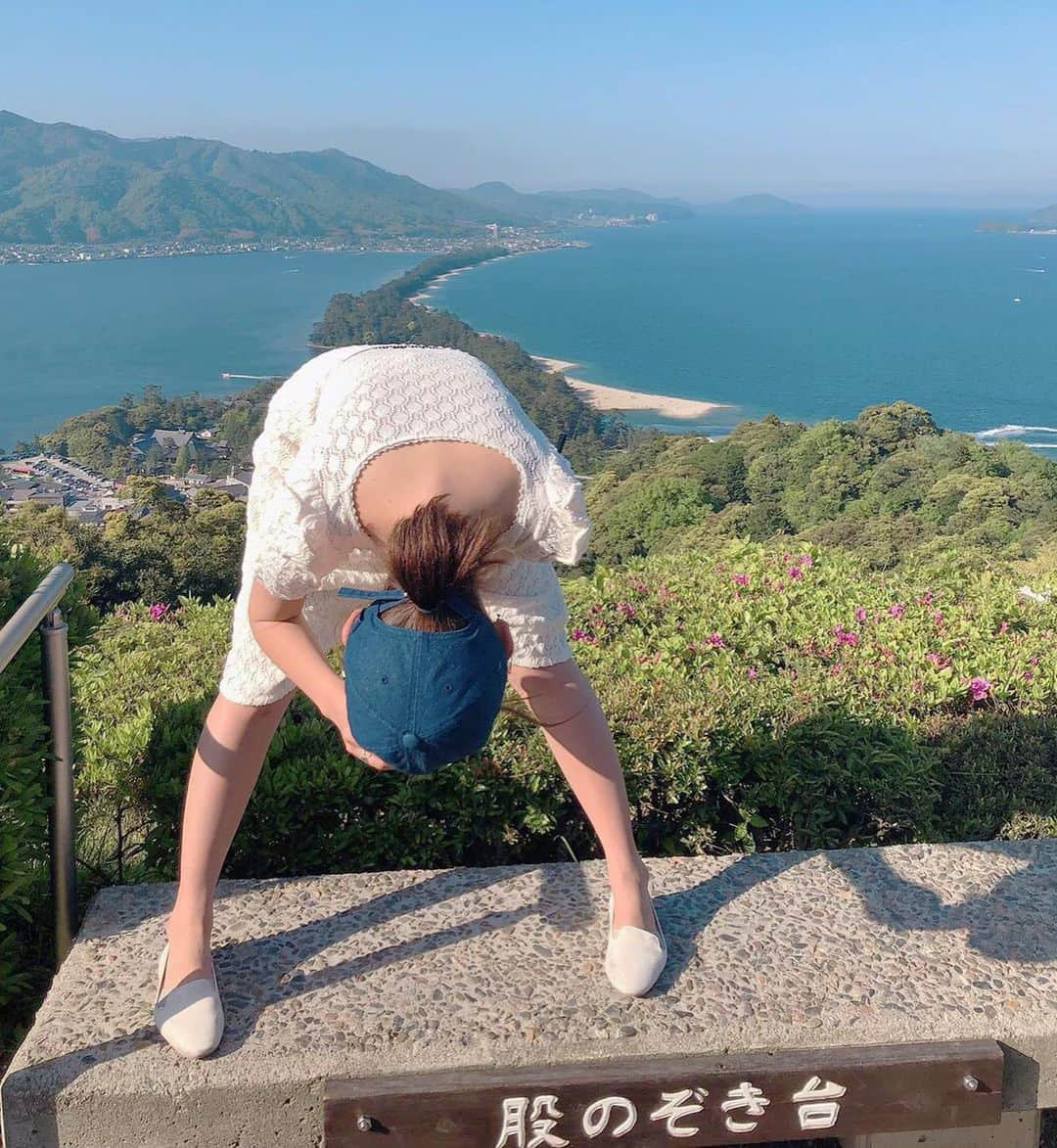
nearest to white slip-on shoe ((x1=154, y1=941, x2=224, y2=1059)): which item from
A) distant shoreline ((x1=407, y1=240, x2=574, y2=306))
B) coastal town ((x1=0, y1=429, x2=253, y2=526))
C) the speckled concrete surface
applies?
the speckled concrete surface

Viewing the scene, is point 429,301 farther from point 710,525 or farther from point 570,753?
point 570,753

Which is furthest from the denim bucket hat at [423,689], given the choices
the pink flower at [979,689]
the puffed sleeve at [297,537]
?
the pink flower at [979,689]

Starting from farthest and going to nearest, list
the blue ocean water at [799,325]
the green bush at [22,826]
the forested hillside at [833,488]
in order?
the blue ocean water at [799,325], the forested hillside at [833,488], the green bush at [22,826]

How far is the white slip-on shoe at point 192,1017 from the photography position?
4.93ft

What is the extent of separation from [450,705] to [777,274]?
118344mm

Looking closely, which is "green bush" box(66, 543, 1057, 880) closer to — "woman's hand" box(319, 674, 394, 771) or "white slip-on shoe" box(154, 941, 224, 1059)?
"white slip-on shoe" box(154, 941, 224, 1059)

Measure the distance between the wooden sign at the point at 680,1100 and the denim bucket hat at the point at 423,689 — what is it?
0.49 metres

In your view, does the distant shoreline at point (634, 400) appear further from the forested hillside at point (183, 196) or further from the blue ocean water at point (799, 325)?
the forested hillside at point (183, 196)

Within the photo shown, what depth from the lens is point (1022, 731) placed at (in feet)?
8.77

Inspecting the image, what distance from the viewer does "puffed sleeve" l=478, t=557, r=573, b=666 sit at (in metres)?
1.61

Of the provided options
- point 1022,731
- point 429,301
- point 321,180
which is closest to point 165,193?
point 321,180

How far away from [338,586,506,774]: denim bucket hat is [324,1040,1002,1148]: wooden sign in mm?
494

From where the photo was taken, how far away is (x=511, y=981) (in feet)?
5.60

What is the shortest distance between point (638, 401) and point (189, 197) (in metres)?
92.9
